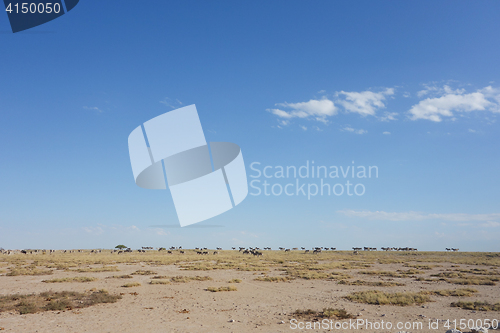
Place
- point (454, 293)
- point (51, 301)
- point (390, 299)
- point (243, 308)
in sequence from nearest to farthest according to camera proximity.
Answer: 1. point (243, 308)
2. point (51, 301)
3. point (390, 299)
4. point (454, 293)

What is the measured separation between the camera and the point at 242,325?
1205 cm

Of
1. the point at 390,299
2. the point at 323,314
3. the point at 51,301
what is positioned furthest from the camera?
the point at 390,299

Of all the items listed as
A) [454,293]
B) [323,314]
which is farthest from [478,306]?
[323,314]

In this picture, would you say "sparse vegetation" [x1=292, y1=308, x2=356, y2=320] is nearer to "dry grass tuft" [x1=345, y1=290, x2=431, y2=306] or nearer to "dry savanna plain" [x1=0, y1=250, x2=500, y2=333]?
"dry savanna plain" [x1=0, y1=250, x2=500, y2=333]

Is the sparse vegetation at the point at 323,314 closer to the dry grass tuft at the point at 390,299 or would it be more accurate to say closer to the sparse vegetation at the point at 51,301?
the dry grass tuft at the point at 390,299

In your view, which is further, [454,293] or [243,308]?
[454,293]

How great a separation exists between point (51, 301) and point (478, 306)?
2249cm

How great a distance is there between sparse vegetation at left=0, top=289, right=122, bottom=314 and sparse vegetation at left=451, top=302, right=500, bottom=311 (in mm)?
18627

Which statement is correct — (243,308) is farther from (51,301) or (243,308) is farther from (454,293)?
(454,293)

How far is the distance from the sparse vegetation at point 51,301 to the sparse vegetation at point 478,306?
18.6 meters

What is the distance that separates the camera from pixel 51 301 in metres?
15.7

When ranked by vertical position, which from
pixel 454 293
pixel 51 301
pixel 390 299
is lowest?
pixel 454 293

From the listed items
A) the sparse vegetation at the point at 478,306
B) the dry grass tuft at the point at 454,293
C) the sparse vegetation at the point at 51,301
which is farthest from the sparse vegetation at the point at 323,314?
the sparse vegetation at the point at 51,301

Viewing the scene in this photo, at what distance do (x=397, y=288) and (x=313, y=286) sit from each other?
5.95 m
